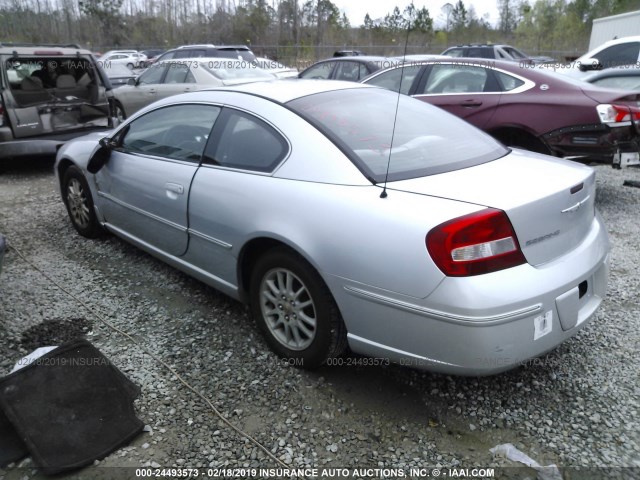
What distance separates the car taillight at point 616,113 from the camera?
5.09 metres

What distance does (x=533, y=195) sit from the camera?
→ 7.57 ft

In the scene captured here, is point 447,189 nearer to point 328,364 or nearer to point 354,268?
point 354,268

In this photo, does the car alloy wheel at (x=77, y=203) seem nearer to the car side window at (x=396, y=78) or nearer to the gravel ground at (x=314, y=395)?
the gravel ground at (x=314, y=395)

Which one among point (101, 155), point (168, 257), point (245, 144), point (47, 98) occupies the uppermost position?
point (245, 144)

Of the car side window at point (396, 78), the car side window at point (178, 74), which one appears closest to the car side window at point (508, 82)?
the car side window at point (396, 78)

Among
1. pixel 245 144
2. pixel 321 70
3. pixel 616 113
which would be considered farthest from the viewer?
pixel 321 70

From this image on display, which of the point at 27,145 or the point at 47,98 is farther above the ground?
the point at 47,98

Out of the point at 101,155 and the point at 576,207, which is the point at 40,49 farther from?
the point at 576,207

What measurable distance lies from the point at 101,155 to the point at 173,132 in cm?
81

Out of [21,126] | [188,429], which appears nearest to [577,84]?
[188,429]

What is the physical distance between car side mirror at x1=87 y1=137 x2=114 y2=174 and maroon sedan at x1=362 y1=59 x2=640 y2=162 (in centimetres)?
292

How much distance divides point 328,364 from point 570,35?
45024 mm

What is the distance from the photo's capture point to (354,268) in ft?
7.62

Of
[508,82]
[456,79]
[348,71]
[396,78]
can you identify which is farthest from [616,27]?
[508,82]
